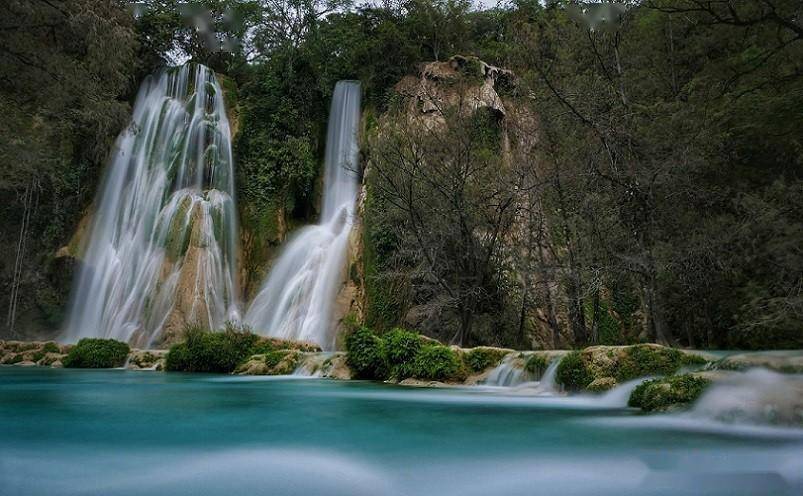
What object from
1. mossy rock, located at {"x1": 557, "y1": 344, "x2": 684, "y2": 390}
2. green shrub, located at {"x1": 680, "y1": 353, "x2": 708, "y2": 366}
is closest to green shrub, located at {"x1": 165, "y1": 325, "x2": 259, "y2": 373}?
mossy rock, located at {"x1": 557, "y1": 344, "x2": 684, "y2": 390}

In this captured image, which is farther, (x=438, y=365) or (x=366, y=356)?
(x=366, y=356)

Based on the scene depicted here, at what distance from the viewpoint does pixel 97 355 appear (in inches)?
704

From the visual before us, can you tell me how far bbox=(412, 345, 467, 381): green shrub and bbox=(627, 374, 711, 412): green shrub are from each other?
16.1 feet

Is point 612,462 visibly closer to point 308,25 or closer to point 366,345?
point 366,345

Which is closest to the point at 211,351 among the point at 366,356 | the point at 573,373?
the point at 366,356

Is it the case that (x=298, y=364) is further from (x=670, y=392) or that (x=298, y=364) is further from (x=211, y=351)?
(x=670, y=392)

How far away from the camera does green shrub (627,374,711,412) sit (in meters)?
6.82

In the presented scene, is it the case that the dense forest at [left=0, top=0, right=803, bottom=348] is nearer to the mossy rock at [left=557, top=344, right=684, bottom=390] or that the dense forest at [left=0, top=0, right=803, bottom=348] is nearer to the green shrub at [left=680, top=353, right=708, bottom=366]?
the green shrub at [left=680, top=353, right=708, bottom=366]

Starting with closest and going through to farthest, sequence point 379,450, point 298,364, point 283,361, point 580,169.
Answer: point 379,450 < point 298,364 < point 283,361 < point 580,169

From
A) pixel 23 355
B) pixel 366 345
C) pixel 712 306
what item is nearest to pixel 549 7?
pixel 712 306

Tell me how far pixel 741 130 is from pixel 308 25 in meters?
23.3

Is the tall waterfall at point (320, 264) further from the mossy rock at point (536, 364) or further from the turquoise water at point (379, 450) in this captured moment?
the turquoise water at point (379, 450)

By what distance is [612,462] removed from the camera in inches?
168

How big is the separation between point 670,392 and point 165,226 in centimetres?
2313
